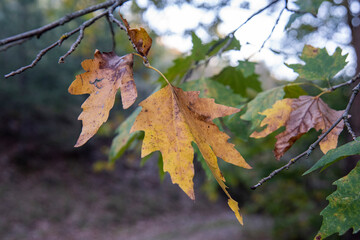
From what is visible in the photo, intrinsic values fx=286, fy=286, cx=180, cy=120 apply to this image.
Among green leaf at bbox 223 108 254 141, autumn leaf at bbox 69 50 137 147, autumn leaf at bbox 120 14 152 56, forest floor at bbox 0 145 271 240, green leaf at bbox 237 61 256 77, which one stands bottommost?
forest floor at bbox 0 145 271 240

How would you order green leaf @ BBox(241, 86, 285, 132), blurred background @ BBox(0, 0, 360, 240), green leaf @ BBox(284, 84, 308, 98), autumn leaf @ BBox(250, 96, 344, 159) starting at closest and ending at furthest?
autumn leaf @ BBox(250, 96, 344, 159) < green leaf @ BBox(241, 86, 285, 132) < green leaf @ BBox(284, 84, 308, 98) < blurred background @ BBox(0, 0, 360, 240)

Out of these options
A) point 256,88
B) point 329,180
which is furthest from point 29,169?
point 256,88

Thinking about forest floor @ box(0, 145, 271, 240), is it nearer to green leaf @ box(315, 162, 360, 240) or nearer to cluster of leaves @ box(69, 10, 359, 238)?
cluster of leaves @ box(69, 10, 359, 238)

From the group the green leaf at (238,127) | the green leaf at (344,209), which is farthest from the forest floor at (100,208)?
the green leaf at (344,209)

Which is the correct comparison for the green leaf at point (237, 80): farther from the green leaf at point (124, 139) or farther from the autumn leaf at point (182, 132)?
the autumn leaf at point (182, 132)

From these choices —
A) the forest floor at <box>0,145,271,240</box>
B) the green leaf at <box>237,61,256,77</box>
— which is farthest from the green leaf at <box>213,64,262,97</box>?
the forest floor at <box>0,145,271,240</box>

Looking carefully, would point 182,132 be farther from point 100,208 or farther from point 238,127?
point 100,208
